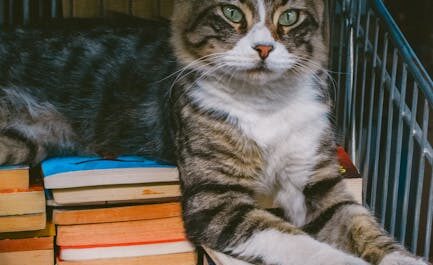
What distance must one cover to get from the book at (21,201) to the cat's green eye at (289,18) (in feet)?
1.63

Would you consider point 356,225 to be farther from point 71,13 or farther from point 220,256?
point 71,13

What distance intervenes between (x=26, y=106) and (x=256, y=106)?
1.56 feet

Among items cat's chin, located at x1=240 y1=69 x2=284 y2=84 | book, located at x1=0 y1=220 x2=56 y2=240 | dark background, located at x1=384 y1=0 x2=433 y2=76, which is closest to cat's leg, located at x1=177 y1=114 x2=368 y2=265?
cat's chin, located at x1=240 y1=69 x2=284 y2=84

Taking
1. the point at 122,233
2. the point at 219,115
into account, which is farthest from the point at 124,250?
the point at 219,115

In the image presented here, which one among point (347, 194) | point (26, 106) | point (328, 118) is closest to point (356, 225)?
point (347, 194)

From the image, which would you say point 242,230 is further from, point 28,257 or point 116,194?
point 28,257

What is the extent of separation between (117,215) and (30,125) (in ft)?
1.06

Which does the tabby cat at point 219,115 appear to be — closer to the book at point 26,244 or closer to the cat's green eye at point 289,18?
the cat's green eye at point 289,18

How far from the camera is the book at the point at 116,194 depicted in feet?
3.67

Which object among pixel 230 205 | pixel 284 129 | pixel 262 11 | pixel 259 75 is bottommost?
pixel 230 205

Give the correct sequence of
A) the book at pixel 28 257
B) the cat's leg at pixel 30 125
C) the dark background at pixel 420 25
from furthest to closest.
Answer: the dark background at pixel 420 25, the cat's leg at pixel 30 125, the book at pixel 28 257

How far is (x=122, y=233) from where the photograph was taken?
1152 mm

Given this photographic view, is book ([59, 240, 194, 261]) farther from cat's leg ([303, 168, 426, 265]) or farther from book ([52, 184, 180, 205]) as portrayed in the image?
cat's leg ([303, 168, 426, 265])

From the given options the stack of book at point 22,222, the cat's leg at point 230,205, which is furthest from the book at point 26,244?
the cat's leg at point 230,205
